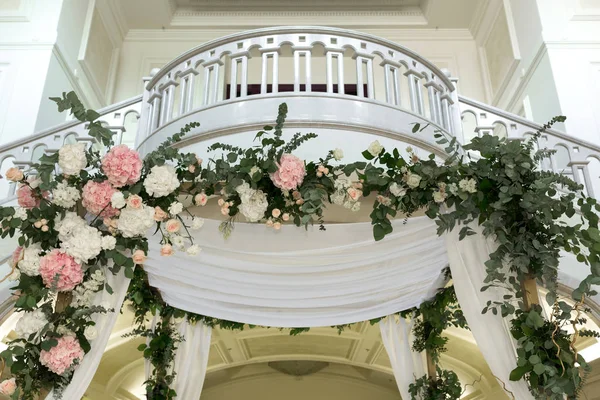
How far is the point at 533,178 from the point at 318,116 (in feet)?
6.04

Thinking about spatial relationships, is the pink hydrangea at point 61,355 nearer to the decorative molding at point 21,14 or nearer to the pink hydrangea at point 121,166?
the pink hydrangea at point 121,166

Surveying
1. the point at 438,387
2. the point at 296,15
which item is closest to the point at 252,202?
the point at 438,387

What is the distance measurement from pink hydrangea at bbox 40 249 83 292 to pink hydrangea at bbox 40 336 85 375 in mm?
297

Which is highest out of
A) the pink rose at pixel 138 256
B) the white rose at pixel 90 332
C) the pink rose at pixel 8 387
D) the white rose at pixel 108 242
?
the white rose at pixel 108 242

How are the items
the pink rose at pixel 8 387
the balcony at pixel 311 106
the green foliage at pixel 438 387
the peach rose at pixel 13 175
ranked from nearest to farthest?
the pink rose at pixel 8 387 → the peach rose at pixel 13 175 → the balcony at pixel 311 106 → the green foliage at pixel 438 387

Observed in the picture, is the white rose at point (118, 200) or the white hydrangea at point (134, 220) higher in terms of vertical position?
the white rose at point (118, 200)

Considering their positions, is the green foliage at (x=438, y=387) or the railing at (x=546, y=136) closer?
the green foliage at (x=438, y=387)

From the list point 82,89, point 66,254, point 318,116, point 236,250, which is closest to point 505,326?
point 236,250

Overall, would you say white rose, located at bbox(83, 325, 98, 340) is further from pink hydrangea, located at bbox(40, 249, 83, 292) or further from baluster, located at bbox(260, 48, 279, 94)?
baluster, located at bbox(260, 48, 279, 94)

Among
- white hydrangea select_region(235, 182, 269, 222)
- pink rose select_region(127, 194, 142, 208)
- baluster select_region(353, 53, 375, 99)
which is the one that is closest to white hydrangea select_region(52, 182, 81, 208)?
pink rose select_region(127, 194, 142, 208)

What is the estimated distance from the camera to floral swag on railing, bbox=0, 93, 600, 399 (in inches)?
121

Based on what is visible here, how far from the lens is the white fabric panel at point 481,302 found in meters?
3.19

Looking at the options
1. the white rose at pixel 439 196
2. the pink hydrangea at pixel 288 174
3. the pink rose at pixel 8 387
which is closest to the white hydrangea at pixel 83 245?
the pink rose at pixel 8 387

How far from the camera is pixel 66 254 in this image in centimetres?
326
